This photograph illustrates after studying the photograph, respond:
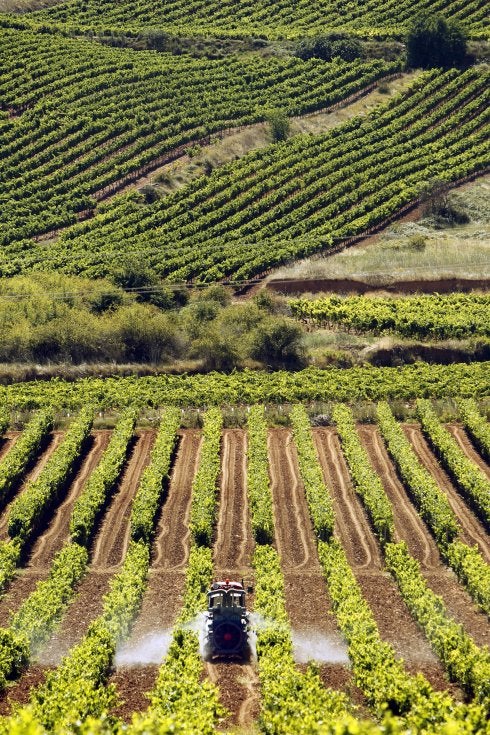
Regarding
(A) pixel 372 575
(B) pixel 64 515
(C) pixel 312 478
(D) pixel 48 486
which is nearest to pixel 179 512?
(B) pixel 64 515

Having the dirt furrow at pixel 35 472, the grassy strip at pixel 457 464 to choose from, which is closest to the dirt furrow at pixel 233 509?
the dirt furrow at pixel 35 472

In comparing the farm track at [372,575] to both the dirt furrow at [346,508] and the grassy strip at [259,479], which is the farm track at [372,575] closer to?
the dirt furrow at [346,508]

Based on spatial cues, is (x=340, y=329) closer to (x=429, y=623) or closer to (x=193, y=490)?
(x=193, y=490)

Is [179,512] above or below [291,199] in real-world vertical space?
above

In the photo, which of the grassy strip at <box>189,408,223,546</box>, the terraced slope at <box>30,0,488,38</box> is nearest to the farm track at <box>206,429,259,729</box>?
the grassy strip at <box>189,408,223,546</box>

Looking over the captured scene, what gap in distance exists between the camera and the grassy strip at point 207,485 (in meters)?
38.3

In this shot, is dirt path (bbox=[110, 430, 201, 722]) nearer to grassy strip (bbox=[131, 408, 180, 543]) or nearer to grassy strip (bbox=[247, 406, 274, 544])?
grassy strip (bbox=[131, 408, 180, 543])

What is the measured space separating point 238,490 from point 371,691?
19.9 metres

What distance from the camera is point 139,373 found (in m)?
62.4

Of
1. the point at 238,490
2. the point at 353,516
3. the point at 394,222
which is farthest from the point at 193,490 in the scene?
the point at 394,222

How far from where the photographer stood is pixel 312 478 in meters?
43.5

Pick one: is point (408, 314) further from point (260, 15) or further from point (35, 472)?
point (260, 15)

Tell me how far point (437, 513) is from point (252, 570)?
8240 millimetres

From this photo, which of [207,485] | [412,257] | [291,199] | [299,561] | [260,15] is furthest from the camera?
[260,15]
